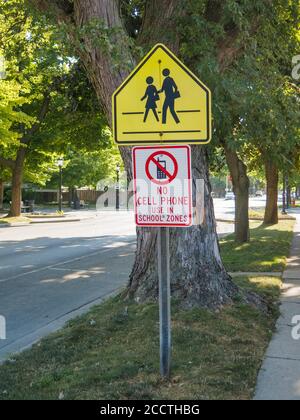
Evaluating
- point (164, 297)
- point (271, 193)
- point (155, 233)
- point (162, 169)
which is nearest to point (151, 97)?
point (162, 169)

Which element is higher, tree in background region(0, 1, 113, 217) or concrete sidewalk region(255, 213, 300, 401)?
tree in background region(0, 1, 113, 217)

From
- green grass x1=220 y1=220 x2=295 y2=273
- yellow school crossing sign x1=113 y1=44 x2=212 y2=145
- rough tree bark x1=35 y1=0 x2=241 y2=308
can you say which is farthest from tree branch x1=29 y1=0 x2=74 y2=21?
green grass x1=220 y1=220 x2=295 y2=273

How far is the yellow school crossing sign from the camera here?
4.51m

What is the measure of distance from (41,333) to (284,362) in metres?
3.27

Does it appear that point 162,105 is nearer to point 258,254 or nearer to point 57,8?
point 57,8

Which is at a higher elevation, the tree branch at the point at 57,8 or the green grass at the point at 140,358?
the tree branch at the point at 57,8

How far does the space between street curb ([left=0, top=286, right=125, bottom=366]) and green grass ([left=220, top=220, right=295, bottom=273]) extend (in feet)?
13.9

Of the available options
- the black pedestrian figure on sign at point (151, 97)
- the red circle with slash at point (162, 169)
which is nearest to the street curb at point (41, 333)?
the red circle with slash at point (162, 169)

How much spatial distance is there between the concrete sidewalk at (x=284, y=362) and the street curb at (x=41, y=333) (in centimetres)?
273

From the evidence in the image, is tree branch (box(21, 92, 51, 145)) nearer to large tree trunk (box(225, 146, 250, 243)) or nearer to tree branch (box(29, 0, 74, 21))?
large tree trunk (box(225, 146, 250, 243))

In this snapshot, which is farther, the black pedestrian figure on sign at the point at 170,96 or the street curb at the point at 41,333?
the street curb at the point at 41,333

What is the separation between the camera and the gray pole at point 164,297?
15.4ft

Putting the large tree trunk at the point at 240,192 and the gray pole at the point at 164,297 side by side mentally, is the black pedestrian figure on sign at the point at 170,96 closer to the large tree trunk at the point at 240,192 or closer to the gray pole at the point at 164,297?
the gray pole at the point at 164,297
